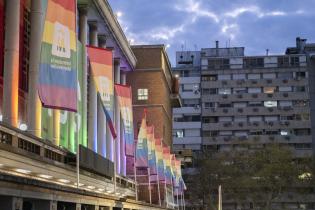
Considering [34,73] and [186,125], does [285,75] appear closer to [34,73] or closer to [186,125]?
[186,125]

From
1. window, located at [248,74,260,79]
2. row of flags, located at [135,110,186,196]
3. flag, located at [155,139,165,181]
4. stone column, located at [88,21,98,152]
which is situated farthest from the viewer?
window, located at [248,74,260,79]

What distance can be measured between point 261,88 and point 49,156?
353 ft

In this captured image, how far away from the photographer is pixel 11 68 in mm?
32719

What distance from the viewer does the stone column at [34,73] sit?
114 ft

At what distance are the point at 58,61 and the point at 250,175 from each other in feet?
255

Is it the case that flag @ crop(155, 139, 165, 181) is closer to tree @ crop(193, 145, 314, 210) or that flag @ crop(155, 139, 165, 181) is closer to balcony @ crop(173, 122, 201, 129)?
tree @ crop(193, 145, 314, 210)

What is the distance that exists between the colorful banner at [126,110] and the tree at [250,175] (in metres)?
57.5

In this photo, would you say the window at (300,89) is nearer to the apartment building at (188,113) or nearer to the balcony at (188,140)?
the apartment building at (188,113)

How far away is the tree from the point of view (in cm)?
9512

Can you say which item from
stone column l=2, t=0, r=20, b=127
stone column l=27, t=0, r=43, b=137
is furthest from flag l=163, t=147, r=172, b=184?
stone column l=2, t=0, r=20, b=127

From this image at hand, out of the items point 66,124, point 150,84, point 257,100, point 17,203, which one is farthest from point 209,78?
point 17,203

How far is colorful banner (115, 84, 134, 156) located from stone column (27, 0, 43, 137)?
4.74 metres

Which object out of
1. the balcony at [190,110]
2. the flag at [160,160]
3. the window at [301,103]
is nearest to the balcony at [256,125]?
the balcony at [190,110]

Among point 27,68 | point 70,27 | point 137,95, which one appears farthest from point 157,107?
point 70,27
